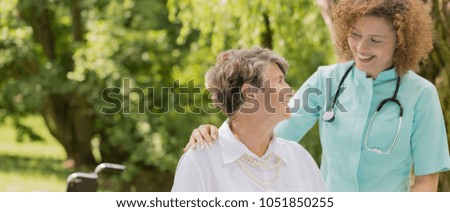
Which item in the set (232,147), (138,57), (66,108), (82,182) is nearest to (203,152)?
(232,147)

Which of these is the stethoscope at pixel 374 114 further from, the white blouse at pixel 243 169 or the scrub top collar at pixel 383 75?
the white blouse at pixel 243 169

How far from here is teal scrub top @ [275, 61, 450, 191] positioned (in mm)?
2619

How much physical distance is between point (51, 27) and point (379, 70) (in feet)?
38.6

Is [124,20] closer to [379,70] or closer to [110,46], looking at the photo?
[110,46]

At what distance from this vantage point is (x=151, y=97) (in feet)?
37.1

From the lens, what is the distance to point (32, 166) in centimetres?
1425

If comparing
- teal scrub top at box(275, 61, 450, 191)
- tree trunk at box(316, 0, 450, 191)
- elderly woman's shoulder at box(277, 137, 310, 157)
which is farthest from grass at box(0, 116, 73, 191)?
elderly woman's shoulder at box(277, 137, 310, 157)

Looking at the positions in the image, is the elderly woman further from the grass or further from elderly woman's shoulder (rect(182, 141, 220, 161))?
the grass

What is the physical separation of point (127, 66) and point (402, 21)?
342 inches

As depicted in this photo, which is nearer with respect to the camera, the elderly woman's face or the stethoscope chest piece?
the elderly woman's face

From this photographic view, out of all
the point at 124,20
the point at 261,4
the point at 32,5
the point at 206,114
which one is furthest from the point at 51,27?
the point at 261,4

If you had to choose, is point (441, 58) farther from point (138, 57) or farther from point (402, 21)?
point (138, 57)

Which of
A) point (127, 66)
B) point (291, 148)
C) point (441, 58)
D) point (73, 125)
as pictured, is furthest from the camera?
point (73, 125)
